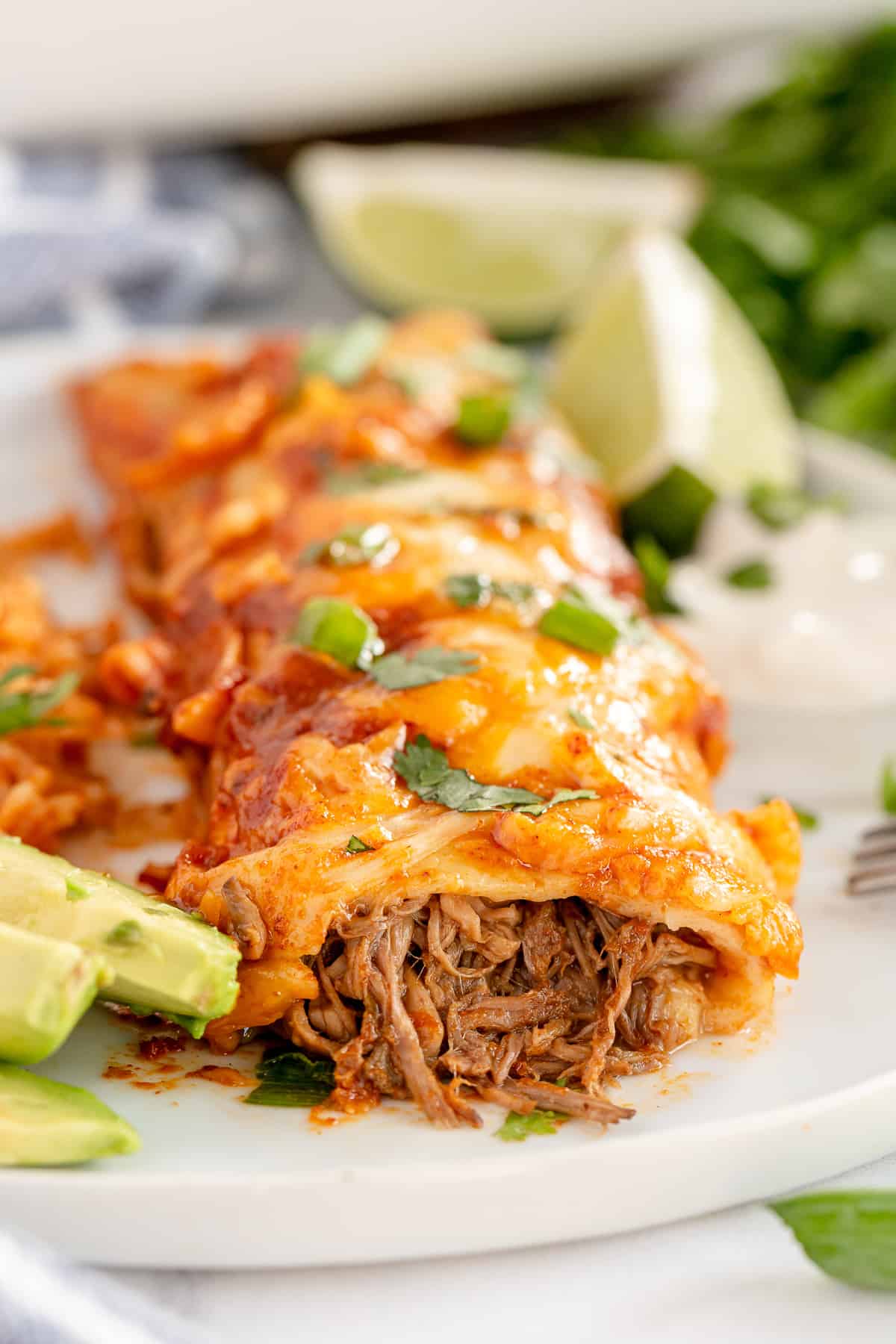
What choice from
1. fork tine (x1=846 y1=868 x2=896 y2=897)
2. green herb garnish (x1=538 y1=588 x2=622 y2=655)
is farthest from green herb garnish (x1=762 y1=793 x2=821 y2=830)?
green herb garnish (x1=538 y1=588 x2=622 y2=655)

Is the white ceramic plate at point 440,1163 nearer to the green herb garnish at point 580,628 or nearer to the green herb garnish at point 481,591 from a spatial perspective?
the green herb garnish at point 580,628

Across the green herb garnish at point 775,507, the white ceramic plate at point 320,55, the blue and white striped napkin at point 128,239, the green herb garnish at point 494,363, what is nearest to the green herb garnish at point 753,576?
the green herb garnish at point 775,507

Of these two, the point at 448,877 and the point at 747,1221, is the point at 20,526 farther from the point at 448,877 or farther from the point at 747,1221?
the point at 747,1221

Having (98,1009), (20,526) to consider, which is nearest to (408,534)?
(98,1009)

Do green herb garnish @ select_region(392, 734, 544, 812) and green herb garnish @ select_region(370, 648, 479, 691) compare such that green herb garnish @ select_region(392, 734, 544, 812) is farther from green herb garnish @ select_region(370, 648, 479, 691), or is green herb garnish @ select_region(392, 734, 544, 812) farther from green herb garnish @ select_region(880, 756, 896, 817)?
green herb garnish @ select_region(880, 756, 896, 817)

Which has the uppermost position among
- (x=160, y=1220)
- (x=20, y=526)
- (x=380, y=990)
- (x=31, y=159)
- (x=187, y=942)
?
(x=31, y=159)

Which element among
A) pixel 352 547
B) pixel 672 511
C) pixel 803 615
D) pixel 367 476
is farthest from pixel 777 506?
pixel 352 547
